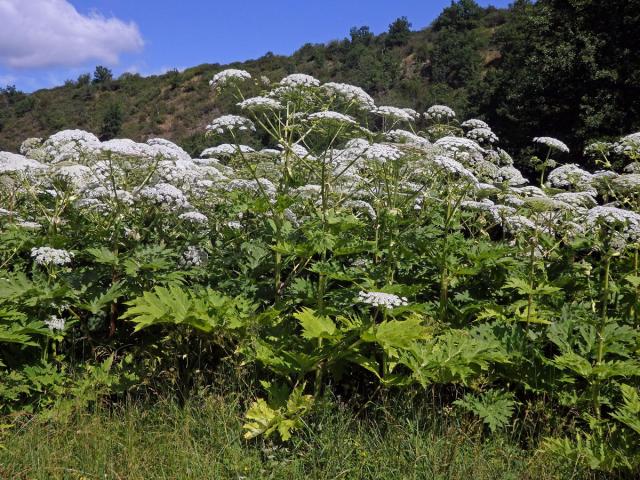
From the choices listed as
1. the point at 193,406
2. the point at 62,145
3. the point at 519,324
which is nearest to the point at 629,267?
the point at 519,324

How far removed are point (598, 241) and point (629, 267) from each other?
680mm

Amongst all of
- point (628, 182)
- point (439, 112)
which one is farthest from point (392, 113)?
point (628, 182)

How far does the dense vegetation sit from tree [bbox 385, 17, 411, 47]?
138mm

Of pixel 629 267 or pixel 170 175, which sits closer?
pixel 629 267

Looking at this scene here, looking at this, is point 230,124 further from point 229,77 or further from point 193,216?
point 193,216

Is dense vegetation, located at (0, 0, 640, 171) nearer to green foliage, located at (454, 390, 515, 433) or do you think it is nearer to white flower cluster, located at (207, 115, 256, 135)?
white flower cluster, located at (207, 115, 256, 135)

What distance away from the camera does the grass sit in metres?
4.21

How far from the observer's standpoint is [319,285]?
517cm

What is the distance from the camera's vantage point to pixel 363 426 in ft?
15.4

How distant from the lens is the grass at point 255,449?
13.8 ft

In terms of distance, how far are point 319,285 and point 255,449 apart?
1.46 meters

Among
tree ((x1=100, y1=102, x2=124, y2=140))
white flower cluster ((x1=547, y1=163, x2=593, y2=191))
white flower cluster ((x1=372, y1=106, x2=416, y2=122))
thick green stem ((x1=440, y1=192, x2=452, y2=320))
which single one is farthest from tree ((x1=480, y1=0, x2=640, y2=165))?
tree ((x1=100, y1=102, x2=124, y2=140))

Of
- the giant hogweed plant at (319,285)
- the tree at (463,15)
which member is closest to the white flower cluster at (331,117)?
the giant hogweed plant at (319,285)

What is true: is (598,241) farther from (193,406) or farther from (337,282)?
(193,406)
